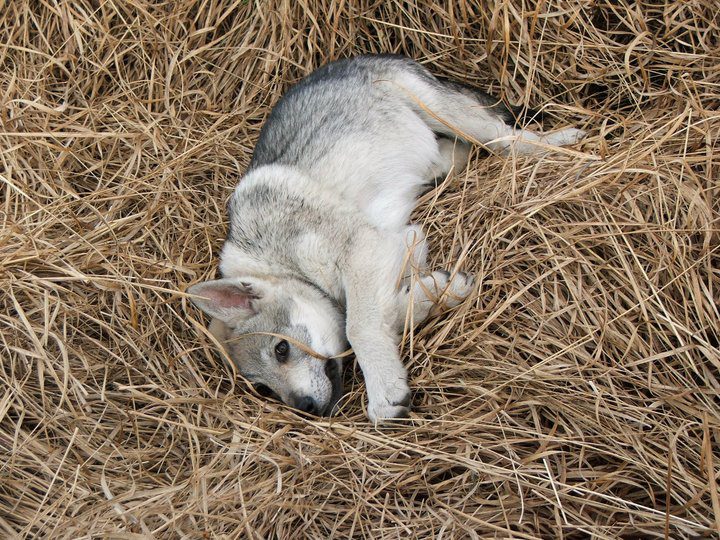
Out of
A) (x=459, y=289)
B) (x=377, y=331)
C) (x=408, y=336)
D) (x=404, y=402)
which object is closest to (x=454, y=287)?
(x=459, y=289)

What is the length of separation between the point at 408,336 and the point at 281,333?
0.72m

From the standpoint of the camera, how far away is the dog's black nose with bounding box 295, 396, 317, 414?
3.55 m

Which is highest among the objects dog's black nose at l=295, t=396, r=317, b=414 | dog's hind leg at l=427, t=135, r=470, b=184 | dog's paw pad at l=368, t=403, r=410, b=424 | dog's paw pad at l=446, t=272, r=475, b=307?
dog's hind leg at l=427, t=135, r=470, b=184

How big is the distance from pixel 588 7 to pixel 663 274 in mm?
2078

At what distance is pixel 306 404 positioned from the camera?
355 cm

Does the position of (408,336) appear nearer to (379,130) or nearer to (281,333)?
(281,333)

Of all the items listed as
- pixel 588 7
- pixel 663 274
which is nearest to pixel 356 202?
pixel 663 274

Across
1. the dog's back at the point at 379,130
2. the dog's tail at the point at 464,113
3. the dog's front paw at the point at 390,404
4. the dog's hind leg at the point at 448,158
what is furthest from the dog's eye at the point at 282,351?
the dog's tail at the point at 464,113

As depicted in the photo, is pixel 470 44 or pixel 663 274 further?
pixel 470 44

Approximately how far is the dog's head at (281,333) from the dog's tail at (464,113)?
5.11 feet

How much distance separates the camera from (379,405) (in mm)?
3426

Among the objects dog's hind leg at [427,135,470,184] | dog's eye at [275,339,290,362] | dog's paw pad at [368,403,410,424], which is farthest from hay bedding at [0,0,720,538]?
dog's eye at [275,339,290,362]

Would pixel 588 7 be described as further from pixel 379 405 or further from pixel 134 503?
pixel 134 503

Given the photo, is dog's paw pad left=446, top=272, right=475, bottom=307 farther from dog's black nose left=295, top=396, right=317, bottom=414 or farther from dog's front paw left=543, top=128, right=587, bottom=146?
dog's front paw left=543, top=128, right=587, bottom=146
